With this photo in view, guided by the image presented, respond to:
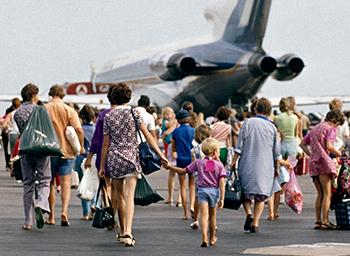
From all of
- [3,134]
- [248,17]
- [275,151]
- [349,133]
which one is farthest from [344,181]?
[248,17]

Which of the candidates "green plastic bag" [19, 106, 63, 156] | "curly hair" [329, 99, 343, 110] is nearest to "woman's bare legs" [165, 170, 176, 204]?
"curly hair" [329, 99, 343, 110]

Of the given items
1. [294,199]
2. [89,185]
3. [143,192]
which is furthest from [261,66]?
[143,192]

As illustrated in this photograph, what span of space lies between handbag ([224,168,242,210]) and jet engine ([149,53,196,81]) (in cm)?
3569

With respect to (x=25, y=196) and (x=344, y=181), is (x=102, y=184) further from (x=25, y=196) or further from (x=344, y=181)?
(x=344, y=181)

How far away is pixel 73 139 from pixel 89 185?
888 mm

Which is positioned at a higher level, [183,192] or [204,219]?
[204,219]

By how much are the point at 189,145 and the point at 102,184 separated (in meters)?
3.64

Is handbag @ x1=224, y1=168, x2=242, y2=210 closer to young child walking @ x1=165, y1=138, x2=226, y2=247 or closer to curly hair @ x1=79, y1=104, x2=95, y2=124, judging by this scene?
young child walking @ x1=165, y1=138, x2=226, y2=247

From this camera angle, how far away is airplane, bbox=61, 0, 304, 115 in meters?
51.8

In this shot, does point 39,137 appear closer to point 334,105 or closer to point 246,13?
point 334,105

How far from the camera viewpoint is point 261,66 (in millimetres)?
51062

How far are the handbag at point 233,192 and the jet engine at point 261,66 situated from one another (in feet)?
112

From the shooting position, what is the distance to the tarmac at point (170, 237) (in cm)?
1432

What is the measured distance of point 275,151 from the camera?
55.5 ft
